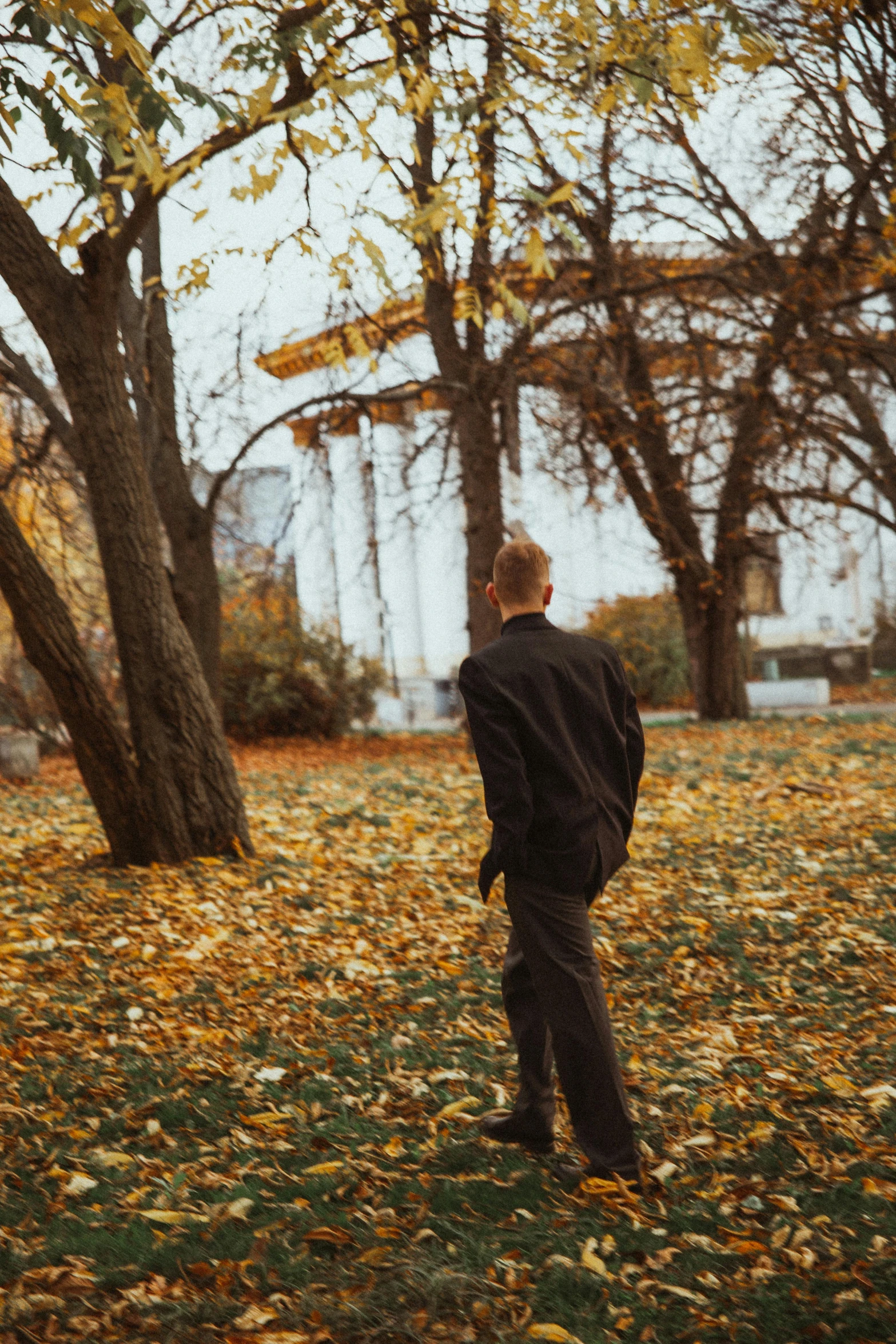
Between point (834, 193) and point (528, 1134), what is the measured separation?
1191cm

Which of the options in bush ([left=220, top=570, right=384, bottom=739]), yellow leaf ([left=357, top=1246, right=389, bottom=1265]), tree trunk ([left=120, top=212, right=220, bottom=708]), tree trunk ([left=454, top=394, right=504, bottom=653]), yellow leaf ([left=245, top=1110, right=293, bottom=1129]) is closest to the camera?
yellow leaf ([left=357, top=1246, right=389, bottom=1265])

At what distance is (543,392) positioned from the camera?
50.4ft

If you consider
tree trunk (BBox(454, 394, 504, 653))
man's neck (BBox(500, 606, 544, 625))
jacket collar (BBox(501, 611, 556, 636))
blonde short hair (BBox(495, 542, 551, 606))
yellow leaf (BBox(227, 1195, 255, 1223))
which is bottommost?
yellow leaf (BBox(227, 1195, 255, 1223))

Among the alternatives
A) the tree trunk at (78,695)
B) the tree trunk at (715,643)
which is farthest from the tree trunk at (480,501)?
the tree trunk at (78,695)

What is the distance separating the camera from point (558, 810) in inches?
132

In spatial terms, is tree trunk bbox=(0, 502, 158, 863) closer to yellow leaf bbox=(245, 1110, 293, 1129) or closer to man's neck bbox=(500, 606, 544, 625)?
yellow leaf bbox=(245, 1110, 293, 1129)

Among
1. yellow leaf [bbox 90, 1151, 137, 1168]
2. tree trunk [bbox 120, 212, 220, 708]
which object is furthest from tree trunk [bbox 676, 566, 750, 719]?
yellow leaf [bbox 90, 1151, 137, 1168]

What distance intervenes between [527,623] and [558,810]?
56 cm

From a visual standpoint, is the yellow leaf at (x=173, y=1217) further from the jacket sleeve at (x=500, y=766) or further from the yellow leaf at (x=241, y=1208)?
the jacket sleeve at (x=500, y=766)

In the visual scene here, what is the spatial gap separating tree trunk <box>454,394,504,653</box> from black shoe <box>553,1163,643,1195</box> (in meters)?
9.95

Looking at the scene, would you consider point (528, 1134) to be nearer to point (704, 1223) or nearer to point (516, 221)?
point (704, 1223)

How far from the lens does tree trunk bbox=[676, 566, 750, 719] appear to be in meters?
16.3

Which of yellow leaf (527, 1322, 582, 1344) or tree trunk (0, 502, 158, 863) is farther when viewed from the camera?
tree trunk (0, 502, 158, 863)

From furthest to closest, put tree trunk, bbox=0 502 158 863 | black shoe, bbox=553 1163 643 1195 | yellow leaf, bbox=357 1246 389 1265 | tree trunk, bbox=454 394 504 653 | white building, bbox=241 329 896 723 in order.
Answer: white building, bbox=241 329 896 723 < tree trunk, bbox=454 394 504 653 < tree trunk, bbox=0 502 158 863 < black shoe, bbox=553 1163 643 1195 < yellow leaf, bbox=357 1246 389 1265
